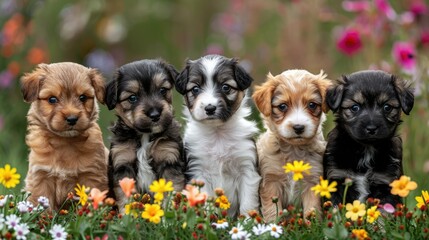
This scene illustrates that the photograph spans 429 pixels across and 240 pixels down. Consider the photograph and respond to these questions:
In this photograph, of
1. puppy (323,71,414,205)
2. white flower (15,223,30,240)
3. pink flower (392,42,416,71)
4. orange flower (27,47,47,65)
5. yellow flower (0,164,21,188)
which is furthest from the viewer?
orange flower (27,47,47,65)

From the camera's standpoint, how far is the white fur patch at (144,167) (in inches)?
234

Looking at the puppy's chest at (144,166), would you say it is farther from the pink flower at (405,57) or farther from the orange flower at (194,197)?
the pink flower at (405,57)

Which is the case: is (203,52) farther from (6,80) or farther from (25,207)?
(25,207)

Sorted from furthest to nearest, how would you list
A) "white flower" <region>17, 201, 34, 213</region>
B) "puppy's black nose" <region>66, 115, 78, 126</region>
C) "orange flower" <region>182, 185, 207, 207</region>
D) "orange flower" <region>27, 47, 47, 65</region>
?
"orange flower" <region>27, 47, 47, 65</region> → "puppy's black nose" <region>66, 115, 78, 126</region> → "white flower" <region>17, 201, 34, 213</region> → "orange flower" <region>182, 185, 207, 207</region>

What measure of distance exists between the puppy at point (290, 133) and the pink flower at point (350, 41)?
3.08 meters

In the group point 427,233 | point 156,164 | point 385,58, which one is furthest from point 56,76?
point 385,58

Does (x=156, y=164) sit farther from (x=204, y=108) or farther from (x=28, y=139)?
(x=28, y=139)

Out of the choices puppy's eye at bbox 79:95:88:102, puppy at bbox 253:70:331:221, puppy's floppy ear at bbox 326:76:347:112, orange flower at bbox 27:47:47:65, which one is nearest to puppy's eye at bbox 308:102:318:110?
puppy at bbox 253:70:331:221

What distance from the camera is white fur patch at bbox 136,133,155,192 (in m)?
5.95

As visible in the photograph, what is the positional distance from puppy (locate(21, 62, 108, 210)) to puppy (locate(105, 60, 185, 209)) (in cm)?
17

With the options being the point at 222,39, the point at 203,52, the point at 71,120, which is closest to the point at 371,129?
the point at 71,120

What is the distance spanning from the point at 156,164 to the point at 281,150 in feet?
3.47

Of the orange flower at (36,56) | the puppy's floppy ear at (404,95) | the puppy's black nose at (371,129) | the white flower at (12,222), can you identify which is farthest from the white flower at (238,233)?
the orange flower at (36,56)

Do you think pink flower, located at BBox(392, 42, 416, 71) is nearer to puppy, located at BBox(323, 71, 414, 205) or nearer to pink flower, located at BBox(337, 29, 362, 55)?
pink flower, located at BBox(337, 29, 362, 55)
